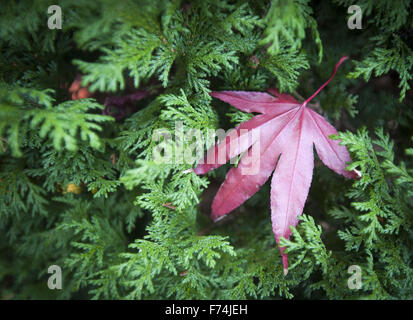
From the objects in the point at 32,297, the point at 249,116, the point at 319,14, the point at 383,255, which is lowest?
the point at 32,297

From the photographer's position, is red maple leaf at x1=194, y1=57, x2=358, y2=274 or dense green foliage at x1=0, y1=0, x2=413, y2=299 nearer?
dense green foliage at x1=0, y1=0, x2=413, y2=299

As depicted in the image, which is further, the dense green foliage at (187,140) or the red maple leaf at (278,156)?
the red maple leaf at (278,156)

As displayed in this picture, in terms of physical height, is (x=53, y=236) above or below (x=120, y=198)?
below
